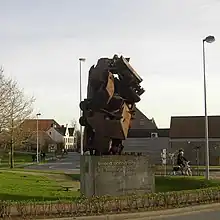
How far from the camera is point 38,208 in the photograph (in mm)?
14133

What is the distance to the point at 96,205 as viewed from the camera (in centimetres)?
1479

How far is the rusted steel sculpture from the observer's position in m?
20.4

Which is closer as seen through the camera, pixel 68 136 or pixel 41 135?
pixel 41 135

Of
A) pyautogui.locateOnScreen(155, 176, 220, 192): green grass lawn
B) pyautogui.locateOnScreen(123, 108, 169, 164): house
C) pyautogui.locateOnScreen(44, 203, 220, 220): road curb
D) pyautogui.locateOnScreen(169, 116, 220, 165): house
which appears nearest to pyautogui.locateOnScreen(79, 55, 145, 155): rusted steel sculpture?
pyautogui.locateOnScreen(155, 176, 220, 192): green grass lawn

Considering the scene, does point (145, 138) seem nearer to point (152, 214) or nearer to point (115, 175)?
point (115, 175)

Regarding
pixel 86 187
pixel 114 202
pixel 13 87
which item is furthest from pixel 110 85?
pixel 13 87

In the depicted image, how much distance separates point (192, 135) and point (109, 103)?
168 feet

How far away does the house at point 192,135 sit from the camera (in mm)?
67194

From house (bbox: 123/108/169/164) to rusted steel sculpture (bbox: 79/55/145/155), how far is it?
4967cm

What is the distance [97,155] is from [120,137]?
1.32 m

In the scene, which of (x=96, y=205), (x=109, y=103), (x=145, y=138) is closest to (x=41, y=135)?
(x=145, y=138)

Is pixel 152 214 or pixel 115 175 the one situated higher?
pixel 115 175

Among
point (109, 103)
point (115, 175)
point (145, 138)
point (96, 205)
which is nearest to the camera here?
point (96, 205)

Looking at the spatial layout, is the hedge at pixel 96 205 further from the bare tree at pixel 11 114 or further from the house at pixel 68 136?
the house at pixel 68 136
